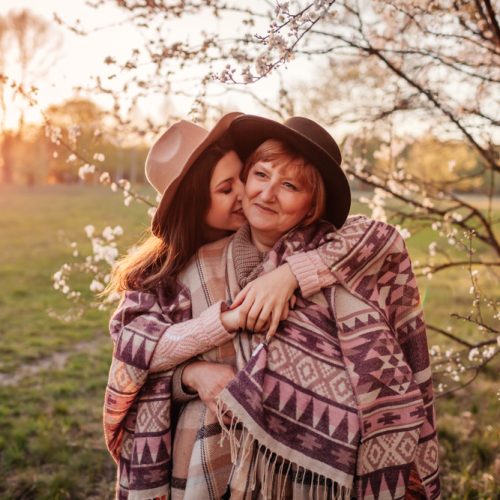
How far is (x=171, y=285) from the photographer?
239cm

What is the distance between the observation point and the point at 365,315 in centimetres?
204

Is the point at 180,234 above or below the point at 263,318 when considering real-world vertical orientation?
above

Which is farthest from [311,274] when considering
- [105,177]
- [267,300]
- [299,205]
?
[105,177]

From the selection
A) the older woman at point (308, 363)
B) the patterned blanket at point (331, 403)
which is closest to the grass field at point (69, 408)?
the older woman at point (308, 363)

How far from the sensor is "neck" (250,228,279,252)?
2381 mm

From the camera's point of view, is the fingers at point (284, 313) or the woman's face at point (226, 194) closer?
the fingers at point (284, 313)

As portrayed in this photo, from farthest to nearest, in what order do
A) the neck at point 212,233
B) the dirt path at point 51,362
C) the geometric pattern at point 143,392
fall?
the dirt path at point 51,362
the neck at point 212,233
the geometric pattern at point 143,392

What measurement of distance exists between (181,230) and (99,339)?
18.8 ft

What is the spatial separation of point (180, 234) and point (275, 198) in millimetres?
451

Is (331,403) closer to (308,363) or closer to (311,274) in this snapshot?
(308,363)

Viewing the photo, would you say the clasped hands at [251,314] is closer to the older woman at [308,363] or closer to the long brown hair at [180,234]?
the older woman at [308,363]

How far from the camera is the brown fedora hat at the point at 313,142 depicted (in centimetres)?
213

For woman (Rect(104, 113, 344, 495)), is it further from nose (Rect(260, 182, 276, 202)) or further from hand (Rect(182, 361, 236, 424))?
nose (Rect(260, 182, 276, 202))

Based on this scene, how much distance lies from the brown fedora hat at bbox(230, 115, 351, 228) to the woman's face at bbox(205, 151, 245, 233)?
106mm
